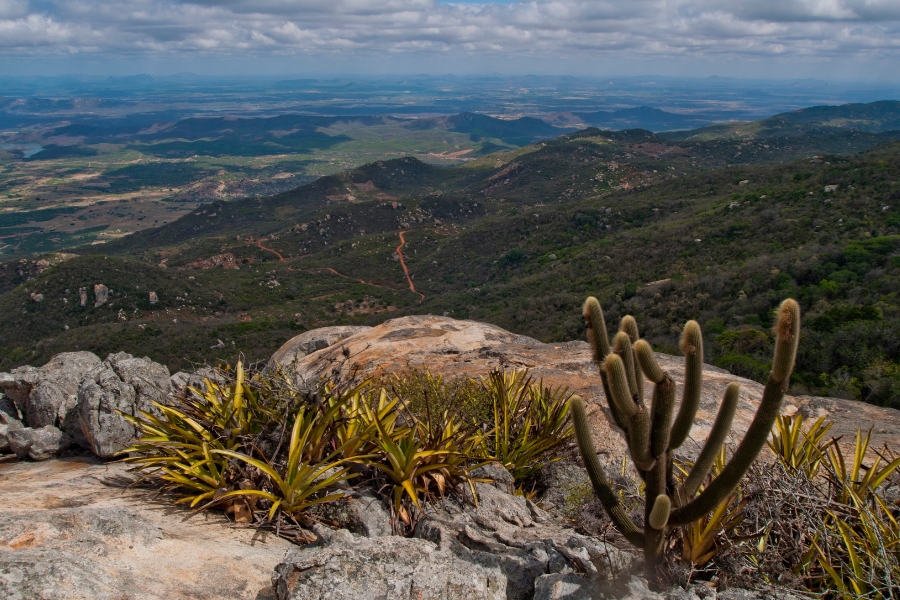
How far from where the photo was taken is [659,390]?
3.11 metres

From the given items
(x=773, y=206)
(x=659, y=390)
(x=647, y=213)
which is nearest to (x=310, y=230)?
(x=647, y=213)

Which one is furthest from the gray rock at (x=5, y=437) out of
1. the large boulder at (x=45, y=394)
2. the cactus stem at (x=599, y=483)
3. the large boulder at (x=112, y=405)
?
the cactus stem at (x=599, y=483)

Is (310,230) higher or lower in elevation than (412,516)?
lower

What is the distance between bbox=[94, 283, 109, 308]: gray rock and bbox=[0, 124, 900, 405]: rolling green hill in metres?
0.81

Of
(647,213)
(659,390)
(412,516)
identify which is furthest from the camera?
(647,213)

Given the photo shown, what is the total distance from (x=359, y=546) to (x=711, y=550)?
2.32 meters

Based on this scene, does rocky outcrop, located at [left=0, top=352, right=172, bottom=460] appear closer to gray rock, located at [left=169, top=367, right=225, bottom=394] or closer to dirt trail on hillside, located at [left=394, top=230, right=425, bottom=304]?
gray rock, located at [left=169, top=367, right=225, bottom=394]

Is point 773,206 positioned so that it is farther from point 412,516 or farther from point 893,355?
point 412,516

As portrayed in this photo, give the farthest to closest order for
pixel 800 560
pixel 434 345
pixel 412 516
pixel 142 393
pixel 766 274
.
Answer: pixel 766 274 < pixel 434 345 < pixel 142 393 < pixel 412 516 < pixel 800 560

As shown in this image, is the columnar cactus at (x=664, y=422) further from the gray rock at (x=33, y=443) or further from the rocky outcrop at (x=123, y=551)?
the gray rock at (x=33, y=443)

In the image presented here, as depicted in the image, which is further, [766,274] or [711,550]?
[766,274]

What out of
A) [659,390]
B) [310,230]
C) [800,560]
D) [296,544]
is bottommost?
[310,230]

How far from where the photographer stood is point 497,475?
4.72 m

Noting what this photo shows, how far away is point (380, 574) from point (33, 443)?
5187 mm
